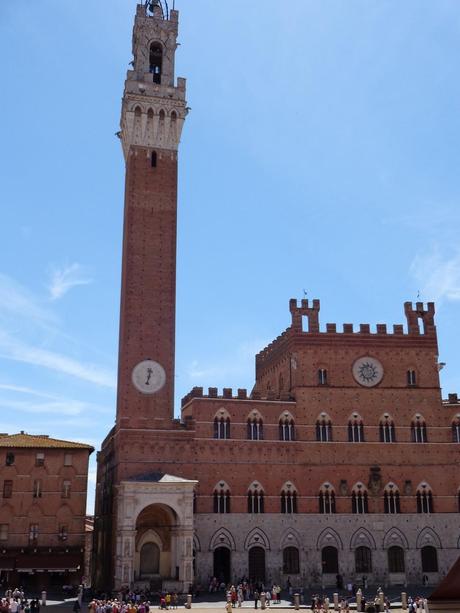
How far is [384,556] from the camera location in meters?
48.8

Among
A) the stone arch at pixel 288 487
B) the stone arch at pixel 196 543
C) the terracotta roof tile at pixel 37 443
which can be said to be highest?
the terracotta roof tile at pixel 37 443

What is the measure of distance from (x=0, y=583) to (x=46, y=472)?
7502 millimetres

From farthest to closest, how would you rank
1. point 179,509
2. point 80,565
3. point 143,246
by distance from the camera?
point 143,246, point 80,565, point 179,509

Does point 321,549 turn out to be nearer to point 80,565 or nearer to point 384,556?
point 384,556

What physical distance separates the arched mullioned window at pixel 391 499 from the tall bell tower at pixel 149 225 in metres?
16.4

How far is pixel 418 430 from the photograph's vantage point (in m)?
51.9

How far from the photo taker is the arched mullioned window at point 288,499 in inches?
1927

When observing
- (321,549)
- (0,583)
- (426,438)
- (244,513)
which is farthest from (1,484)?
(426,438)

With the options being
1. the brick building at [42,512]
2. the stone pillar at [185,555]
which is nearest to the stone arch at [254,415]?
the stone pillar at [185,555]

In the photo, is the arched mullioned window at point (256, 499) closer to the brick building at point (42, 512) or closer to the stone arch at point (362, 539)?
the stone arch at point (362, 539)

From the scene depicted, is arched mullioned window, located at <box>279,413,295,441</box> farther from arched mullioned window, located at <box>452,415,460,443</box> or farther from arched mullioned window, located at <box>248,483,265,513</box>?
arched mullioned window, located at <box>452,415,460,443</box>

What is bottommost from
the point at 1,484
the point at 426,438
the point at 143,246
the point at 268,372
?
the point at 1,484

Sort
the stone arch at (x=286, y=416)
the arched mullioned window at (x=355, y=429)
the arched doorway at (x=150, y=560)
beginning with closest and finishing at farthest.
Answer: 1. the arched doorway at (x=150, y=560)
2. the stone arch at (x=286, y=416)
3. the arched mullioned window at (x=355, y=429)

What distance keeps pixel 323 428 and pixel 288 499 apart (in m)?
5.68
